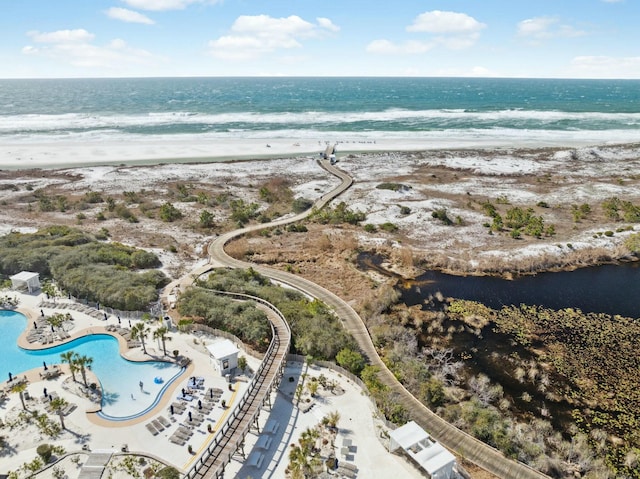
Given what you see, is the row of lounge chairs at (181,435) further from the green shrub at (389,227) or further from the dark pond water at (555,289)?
the green shrub at (389,227)

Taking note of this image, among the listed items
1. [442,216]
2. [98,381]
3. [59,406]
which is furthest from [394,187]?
[59,406]

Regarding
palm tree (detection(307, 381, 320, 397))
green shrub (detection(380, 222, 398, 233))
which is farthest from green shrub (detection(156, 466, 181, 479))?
green shrub (detection(380, 222, 398, 233))

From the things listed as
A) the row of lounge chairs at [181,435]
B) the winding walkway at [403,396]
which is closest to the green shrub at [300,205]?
the winding walkway at [403,396]

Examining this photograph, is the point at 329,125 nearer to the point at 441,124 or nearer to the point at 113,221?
the point at 441,124

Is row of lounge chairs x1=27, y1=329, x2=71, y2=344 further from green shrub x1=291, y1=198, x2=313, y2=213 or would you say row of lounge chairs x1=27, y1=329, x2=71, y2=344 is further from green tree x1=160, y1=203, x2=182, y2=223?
Result: green shrub x1=291, y1=198, x2=313, y2=213

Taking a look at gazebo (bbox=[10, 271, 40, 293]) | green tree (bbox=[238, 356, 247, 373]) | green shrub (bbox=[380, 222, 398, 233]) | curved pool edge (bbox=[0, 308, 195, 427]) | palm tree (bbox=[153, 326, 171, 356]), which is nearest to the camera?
curved pool edge (bbox=[0, 308, 195, 427])

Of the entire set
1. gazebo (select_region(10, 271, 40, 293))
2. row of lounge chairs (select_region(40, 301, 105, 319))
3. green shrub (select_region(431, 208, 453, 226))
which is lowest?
row of lounge chairs (select_region(40, 301, 105, 319))
